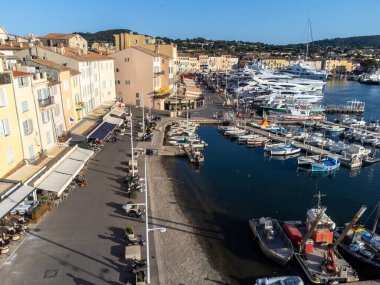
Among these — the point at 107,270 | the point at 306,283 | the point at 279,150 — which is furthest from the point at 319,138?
the point at 107,270

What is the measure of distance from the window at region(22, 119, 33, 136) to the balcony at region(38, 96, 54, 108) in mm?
3040

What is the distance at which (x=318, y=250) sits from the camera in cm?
2927

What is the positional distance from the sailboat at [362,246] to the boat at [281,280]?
8.08 metres

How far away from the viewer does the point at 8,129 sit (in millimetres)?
31188

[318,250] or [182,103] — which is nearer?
[318,250]

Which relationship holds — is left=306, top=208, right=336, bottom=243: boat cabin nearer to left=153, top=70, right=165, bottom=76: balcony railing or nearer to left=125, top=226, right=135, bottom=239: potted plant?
left=125, top=226, right=135, bottom=239: potted plant

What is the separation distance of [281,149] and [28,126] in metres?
41.8

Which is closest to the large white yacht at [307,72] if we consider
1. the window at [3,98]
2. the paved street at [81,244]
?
the paved street at [81,244]

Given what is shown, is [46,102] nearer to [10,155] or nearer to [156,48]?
[10,155]

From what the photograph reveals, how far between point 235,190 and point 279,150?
63.7ft

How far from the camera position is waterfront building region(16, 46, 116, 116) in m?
55.9

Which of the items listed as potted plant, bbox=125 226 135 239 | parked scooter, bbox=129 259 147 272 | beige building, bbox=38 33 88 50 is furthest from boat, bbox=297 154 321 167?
beige building, bbox=38 33 88 50

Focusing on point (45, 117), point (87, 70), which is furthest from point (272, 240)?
point (87, 70)

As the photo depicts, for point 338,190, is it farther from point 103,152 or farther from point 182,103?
point 182,103
